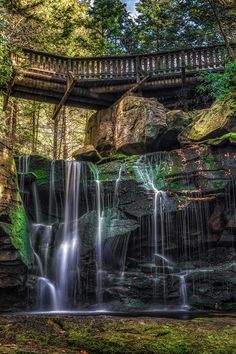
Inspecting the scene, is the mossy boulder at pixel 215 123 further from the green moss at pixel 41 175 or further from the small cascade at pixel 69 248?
the green moss at pixel 41 175

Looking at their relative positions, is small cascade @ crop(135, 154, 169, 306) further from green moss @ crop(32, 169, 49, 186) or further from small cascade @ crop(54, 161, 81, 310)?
green moss @ crop(32, 169, 49, 186)

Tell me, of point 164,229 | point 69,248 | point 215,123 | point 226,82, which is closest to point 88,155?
point 215,123

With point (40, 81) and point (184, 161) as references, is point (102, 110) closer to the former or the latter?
point (40, 81)

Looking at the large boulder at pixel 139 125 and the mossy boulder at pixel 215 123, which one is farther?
the large boulder at pixel 139 125

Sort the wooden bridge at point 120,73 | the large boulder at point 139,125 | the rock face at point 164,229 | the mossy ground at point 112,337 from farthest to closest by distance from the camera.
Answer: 1. the wooden bridge at point 120,73
2. the large boulder at point 139,125
3. the rock face at point 164,229
4. the mossy ground at point 112,337

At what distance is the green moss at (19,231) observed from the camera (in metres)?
8.50

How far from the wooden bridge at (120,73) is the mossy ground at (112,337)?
1230cm

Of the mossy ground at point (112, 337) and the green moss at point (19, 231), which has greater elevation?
the green moss at point (19, 231)

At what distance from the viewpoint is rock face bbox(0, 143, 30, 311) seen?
826 cm

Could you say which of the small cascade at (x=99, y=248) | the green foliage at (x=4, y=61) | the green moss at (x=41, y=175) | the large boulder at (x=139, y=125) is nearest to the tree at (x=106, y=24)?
the large boulder at (x=139, y=125)

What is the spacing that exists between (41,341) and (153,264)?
6528mm

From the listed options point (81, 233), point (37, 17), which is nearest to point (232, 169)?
point (81, 233)

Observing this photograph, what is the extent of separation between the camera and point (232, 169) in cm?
1114

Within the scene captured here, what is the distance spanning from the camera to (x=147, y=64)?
1625cm
